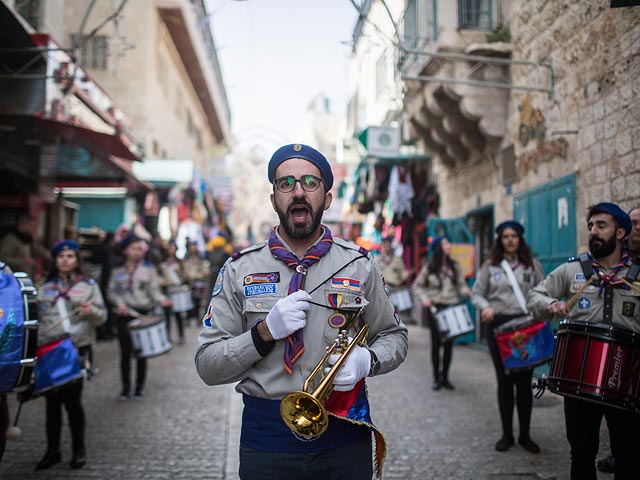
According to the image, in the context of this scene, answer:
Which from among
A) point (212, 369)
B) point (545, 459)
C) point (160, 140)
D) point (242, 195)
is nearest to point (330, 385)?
point (212, 369)

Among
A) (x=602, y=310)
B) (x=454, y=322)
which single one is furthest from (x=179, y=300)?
(x=602, y=310)

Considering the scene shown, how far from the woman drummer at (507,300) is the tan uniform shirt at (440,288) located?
2329 millimetres

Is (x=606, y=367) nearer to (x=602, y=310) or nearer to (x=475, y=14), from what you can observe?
(x=602, y=310)

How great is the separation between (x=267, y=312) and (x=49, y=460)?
3.62 m

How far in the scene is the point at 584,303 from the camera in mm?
4023

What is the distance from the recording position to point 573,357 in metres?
3.57

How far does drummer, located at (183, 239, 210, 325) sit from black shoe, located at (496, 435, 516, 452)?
35.8ft

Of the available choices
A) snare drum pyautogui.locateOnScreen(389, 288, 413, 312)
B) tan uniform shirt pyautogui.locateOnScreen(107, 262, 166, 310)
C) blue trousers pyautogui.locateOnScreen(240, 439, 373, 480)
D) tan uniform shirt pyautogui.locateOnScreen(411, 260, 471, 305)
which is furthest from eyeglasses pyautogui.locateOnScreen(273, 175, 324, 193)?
snare drum pyautogui.locateOnScreen(389, 288, 413, 312)

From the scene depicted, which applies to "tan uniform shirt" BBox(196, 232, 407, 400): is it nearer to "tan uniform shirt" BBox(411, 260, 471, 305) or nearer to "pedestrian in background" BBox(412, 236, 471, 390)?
"pedestrian in background" BBox(412, 236, 471, 390)

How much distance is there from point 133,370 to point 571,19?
8556 millimetres

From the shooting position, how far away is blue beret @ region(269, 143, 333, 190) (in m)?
2.65

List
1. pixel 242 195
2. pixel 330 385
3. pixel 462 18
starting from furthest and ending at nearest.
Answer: pixel 242 195
pixel 462 18
pixel 330 385

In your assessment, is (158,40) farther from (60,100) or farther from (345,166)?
(60,100)

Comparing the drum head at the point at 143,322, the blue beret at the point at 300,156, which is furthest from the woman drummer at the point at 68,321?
the blue beret at the point at 300,156
